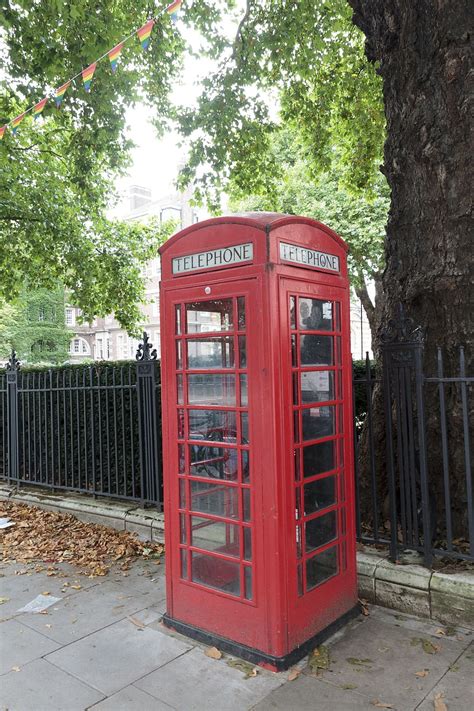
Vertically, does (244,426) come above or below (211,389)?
below

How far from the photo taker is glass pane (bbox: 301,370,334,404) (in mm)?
3141

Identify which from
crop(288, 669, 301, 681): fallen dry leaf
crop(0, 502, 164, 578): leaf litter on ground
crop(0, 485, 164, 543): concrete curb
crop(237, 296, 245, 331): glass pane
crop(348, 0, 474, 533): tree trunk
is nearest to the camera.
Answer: crop(288, 669, 301, 681): fallen dry leaf

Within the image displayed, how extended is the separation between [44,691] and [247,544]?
1.34 metres

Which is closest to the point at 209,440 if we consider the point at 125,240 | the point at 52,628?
the point at 52,628

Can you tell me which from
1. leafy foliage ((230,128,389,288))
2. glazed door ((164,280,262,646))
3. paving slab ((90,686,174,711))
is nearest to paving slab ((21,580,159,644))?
glazed door ((164,280,262,646))

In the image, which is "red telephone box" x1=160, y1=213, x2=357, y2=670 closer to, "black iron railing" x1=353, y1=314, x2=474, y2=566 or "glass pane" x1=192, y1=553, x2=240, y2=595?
"glass pane" x1=192, y1=553, x2=240, y2=595

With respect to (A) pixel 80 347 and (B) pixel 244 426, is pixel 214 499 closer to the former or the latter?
(B) pixel 244 426

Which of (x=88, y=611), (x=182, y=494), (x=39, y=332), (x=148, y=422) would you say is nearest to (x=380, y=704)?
(x=182, y=494)

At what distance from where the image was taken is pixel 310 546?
10.6 feet

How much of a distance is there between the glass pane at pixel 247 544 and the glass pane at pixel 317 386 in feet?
2.76

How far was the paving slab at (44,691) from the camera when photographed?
8.81 ft

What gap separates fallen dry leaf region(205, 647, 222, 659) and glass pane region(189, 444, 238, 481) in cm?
104

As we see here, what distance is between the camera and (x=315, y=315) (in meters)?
3.23

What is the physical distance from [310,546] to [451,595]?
1014 millimetres
